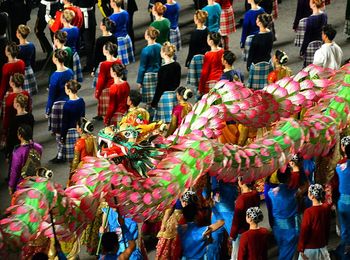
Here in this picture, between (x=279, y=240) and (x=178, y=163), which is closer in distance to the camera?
(x=178, y=163)

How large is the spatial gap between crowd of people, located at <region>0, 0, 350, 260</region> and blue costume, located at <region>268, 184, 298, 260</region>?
13mm

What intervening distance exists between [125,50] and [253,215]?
8.30 metres

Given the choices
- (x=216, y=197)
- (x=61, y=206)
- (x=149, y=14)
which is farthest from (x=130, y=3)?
(x=61, y=206)

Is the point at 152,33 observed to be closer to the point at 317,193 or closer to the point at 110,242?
the point at 317,193

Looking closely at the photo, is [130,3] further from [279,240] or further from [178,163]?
[178,163]

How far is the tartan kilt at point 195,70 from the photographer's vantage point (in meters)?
23.0

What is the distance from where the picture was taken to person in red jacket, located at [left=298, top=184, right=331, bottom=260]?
17109mm

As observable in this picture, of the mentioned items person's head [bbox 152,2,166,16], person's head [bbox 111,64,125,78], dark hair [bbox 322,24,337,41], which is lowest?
person's head [bbox 111,64,125,78]

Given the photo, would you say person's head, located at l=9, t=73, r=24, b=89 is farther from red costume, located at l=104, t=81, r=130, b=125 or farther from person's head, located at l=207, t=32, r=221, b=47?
person's head, located at l=207, t=32, r=221, b=47

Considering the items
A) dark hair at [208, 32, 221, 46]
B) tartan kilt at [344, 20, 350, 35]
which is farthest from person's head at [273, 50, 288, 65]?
tartan kilt at [344, 20, 350, 35]

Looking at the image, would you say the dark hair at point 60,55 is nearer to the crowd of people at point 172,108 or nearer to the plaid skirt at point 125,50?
the crowd of people at point 172,108

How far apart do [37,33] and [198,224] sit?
9792 millimetres

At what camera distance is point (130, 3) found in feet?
86.2

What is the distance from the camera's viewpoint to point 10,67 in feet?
73.0
